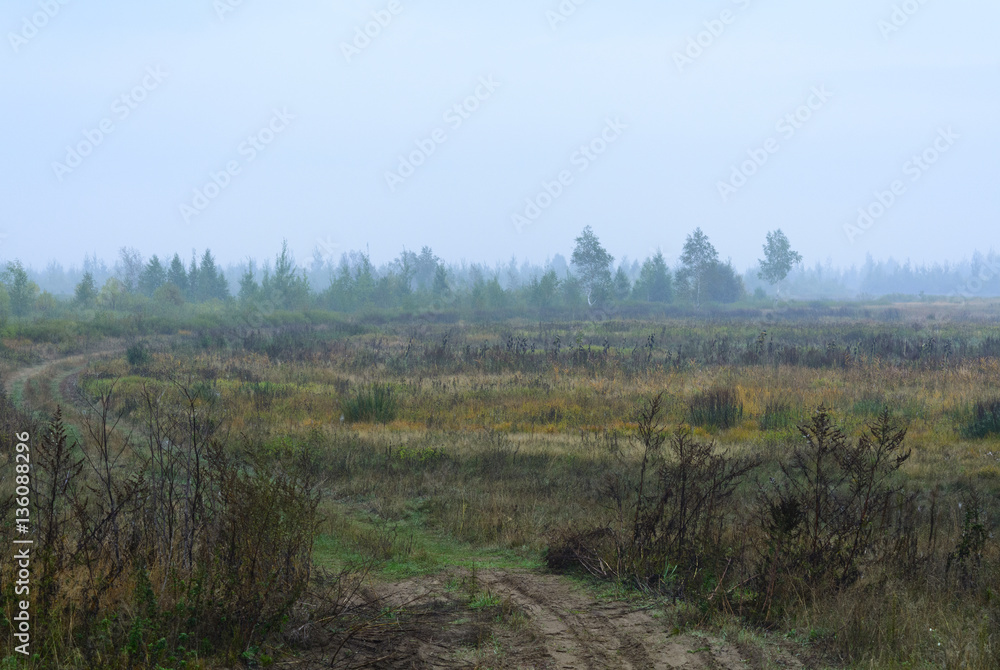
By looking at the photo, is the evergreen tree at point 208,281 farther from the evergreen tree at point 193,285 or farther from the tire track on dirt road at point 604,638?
the tire track on dirt road at point 604,638

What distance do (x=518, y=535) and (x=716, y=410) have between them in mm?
8425

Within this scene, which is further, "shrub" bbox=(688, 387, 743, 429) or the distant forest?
the distant forest

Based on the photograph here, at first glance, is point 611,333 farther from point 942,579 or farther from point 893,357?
point 942,579

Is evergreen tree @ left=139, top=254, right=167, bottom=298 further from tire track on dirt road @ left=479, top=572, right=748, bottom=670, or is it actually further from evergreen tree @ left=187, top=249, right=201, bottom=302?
tire track on dirt road @ left=479, top=572, right=748, bottom=670

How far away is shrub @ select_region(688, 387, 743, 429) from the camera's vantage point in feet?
49.6

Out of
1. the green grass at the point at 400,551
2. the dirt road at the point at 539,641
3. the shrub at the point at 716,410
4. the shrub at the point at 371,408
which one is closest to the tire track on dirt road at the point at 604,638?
the dirt road at the point at 539,641

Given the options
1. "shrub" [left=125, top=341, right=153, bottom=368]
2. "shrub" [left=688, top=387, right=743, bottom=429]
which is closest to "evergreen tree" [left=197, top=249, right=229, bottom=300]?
"shrub" [left=125, top=341, right=153, bottom=368]

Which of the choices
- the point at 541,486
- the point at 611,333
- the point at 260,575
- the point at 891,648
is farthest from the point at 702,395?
the point at 611,333

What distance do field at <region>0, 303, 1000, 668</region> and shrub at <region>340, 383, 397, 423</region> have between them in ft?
0.23

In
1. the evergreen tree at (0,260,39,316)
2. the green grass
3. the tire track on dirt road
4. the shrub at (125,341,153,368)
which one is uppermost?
the evergreen tree at (0,260,39,316)

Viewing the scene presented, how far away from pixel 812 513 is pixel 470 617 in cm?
450

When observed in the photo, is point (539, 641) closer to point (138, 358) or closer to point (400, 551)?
point (400, 551)

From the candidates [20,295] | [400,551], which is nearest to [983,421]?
[400,551]

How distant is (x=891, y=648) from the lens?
461 centimetres
